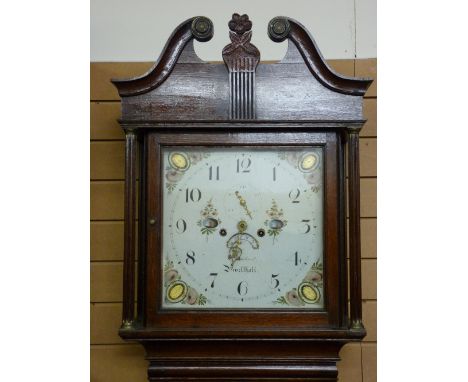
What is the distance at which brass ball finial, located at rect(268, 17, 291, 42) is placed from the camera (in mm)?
1067

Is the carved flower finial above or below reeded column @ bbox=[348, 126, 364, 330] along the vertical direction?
above

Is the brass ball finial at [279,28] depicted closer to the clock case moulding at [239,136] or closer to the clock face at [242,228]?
the clock case moulding at [239,136]

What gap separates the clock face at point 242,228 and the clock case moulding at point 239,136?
0.02 meters

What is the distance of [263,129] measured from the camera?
3.52 ft

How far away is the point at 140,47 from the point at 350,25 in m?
0.52

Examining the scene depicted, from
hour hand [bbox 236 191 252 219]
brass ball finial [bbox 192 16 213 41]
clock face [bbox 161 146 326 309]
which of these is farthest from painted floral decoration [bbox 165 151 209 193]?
brass ball finial [bbox 192 16 213 41]

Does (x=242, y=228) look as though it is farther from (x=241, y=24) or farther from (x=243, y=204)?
(x=241, y=24)

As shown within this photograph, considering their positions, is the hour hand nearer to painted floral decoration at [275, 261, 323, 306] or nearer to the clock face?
the clock face

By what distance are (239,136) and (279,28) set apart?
235 millimetres

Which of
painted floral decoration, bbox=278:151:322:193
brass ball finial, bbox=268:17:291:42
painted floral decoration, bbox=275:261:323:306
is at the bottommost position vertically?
painted floral decoration, bbox=275:261:323:306

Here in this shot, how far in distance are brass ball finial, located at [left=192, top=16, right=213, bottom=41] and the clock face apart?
23 centimetres

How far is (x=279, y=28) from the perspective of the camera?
107 cm

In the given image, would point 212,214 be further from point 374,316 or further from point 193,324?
point 374,316

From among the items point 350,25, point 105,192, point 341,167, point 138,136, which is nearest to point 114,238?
point 105,192
